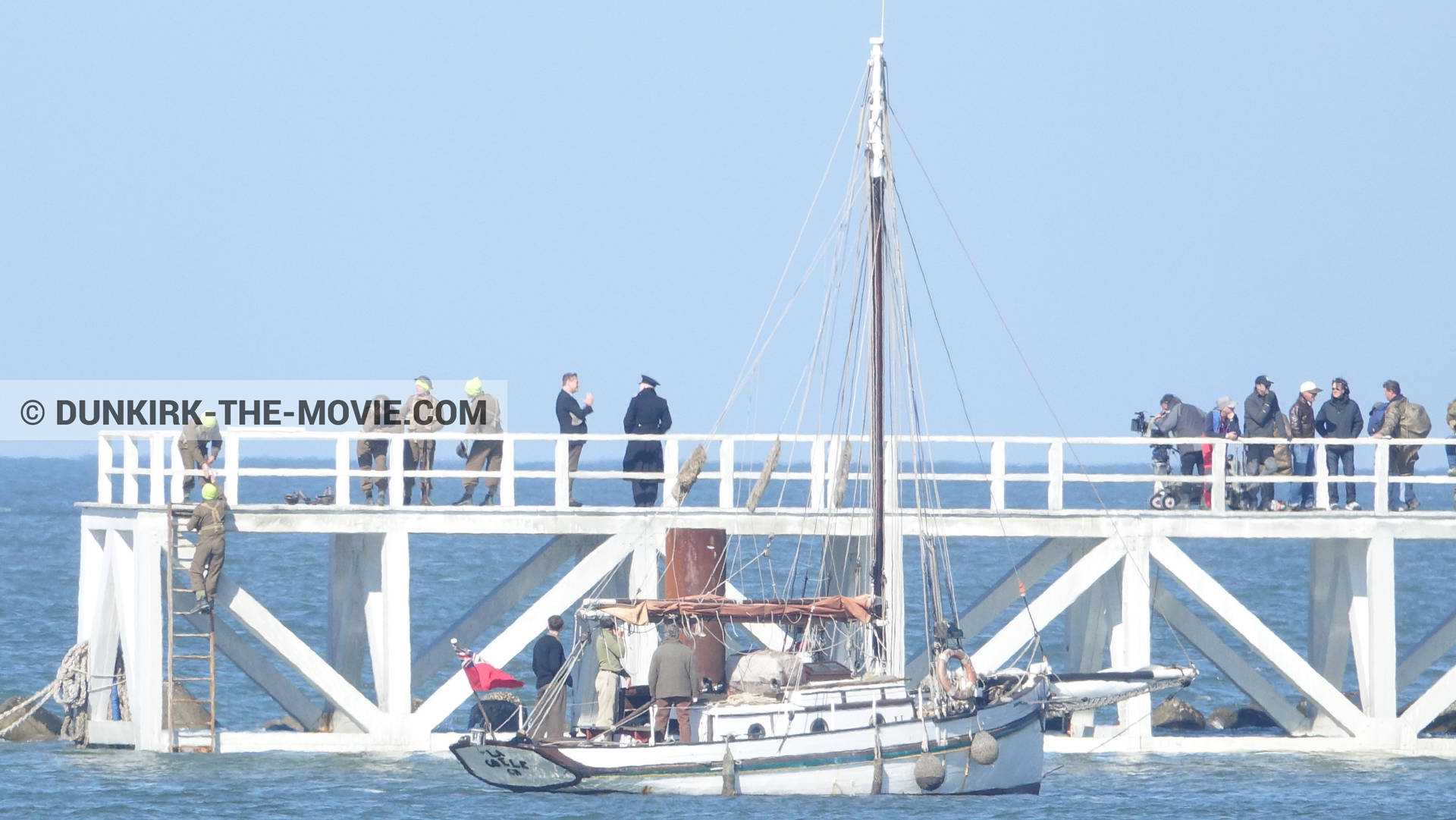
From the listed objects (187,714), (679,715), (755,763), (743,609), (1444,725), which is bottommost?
(1444,725)

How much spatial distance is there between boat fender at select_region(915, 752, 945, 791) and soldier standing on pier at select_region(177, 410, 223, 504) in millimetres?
9560

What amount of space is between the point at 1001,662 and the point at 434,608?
93.8ft

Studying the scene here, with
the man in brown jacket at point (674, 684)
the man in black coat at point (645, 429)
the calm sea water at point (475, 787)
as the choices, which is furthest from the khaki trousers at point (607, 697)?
the man in black coat at point (645, 429)

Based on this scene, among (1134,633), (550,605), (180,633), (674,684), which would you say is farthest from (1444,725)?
(180,633)

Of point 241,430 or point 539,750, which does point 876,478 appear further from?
point 241,430

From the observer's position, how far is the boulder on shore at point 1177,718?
99.3ft

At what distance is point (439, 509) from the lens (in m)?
24.8

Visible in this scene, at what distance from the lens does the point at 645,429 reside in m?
25.7

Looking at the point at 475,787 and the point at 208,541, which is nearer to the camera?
the point at 475,787

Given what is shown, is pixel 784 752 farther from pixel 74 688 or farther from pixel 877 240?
pixel 74 688

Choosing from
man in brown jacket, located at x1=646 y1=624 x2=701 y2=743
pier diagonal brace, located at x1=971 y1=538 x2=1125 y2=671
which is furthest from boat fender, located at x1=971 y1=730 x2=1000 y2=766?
man in brown jacket, located at x1=646 y1=624 x2=701 y2=743

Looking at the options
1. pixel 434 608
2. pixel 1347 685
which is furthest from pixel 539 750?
pixel 434 608

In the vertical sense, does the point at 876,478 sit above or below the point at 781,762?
above

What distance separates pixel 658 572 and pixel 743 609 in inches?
97.6
